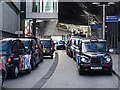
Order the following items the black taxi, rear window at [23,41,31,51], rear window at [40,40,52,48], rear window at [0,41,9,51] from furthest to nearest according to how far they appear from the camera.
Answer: rear window at [40,40,52,48]
rear window at [23,41,31,51]
the black taxi
rear window at [0,41,9,51]

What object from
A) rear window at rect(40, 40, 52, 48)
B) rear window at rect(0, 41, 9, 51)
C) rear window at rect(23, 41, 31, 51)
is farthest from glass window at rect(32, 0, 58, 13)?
rear window at rect(0, 41, 9, 51)

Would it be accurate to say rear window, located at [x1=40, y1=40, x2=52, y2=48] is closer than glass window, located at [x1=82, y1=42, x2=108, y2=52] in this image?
No

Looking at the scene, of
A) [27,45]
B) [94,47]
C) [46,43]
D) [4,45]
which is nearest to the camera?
[4,45]

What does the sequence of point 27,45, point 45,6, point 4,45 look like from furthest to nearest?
point 45,6, point 27,45, point 4,45

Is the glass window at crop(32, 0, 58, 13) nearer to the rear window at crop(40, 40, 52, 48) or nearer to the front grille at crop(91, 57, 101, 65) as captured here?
the rear window at crop(40, 40, 52, 48)

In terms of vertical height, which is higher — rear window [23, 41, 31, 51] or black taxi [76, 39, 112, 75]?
rear window [23, 41, 31, 51]

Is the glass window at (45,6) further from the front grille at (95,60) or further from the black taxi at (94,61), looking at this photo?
the front grille at (95,60)

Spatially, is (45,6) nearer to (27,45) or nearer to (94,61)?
(27,45)

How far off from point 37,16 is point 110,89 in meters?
59.5

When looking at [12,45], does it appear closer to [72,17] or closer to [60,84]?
[60,84]

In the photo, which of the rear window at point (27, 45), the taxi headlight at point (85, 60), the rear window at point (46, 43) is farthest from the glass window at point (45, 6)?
the taxi headlight at point (85, 60)

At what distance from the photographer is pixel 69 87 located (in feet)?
42.3

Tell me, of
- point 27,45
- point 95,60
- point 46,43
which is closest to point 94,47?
point 95,60

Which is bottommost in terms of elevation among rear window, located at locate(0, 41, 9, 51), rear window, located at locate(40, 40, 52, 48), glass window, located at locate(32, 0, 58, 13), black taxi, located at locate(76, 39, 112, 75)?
black taxi, located at locate(76, 39, 112, 75)
